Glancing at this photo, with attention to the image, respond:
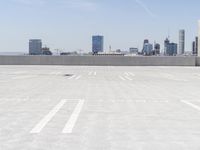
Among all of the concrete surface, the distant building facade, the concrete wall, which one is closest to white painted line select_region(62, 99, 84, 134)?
the concrete surface

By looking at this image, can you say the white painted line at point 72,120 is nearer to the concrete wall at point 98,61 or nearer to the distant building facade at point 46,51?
the concrete wall at point 98,61

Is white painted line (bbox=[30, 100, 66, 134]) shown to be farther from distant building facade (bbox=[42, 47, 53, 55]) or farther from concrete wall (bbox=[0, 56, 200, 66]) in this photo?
distant building facade (bbox=[42, 47, 53, 55])

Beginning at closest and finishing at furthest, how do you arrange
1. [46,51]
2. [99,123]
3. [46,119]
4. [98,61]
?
[99,123]
[46,119]
[98,61]
[46,51]

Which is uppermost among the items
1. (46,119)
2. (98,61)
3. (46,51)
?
(46,119)

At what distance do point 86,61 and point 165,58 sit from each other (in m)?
10.4

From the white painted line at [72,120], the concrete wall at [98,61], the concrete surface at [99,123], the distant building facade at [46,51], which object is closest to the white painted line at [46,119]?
the concrete surface at [99,123]

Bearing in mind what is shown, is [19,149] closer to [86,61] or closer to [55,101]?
[55,101]

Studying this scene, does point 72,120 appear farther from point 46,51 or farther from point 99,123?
point 46,51

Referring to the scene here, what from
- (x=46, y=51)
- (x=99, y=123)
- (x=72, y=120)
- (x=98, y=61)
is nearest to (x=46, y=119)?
(x=72, y=120)

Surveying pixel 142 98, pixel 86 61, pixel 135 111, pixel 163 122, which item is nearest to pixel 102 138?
pixel 163 122

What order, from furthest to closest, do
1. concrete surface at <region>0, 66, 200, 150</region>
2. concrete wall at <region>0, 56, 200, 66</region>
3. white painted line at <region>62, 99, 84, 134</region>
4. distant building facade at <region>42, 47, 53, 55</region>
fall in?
distant building facade at <region>42, 47, 53, 55</region>
concrete wall at <region>0, 56, 200, 66</region>
white painted line at <region>62, 99, 84, 134</region>
concrete surface at <region>0, 66, 200, 150</region>

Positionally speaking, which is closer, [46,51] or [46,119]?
[46,119]

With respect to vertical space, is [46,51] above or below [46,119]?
below

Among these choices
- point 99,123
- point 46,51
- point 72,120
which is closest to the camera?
point 99,123
